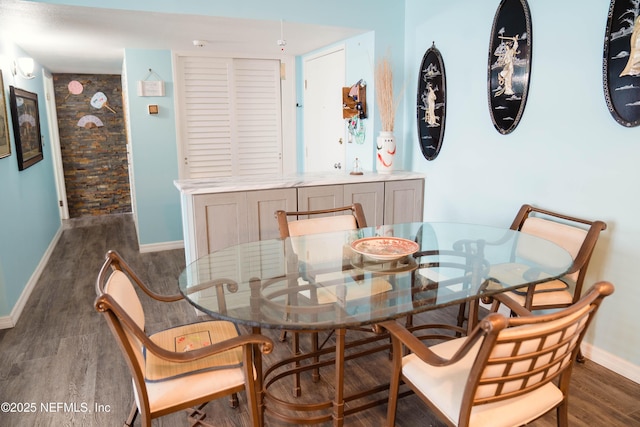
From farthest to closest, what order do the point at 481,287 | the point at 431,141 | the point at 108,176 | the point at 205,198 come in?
the point at 108,176 → the point at 431,141 → the point at 205,198 → the point at 481,287

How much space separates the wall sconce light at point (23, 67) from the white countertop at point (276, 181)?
1.95 metres

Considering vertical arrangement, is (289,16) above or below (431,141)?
above

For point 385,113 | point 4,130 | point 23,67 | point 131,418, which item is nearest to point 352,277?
point 131,418

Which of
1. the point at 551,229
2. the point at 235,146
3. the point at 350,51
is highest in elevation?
the point at 350,51

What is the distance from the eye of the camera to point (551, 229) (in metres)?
2.53

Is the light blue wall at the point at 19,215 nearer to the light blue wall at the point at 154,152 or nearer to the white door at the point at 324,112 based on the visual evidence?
the light blue wall at the point at 154,152

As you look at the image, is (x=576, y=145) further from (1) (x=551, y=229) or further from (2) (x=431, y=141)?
(2) (x=431, y=141)

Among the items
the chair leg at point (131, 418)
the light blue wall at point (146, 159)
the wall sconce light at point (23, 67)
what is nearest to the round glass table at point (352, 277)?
the chair leg at point (131, 418)

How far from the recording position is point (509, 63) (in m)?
2.82

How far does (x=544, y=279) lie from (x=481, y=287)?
31 centimetres

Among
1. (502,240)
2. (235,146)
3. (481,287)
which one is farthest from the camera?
(235,146)

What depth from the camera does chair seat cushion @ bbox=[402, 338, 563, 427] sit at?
1.44m

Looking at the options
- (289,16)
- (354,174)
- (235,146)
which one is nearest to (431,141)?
(354,174)

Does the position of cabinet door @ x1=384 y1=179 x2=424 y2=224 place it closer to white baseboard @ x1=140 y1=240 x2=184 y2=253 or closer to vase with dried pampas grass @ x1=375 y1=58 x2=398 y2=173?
vase with dried pampas grass @ x1=375 y1=58 x2=398 y2=173
